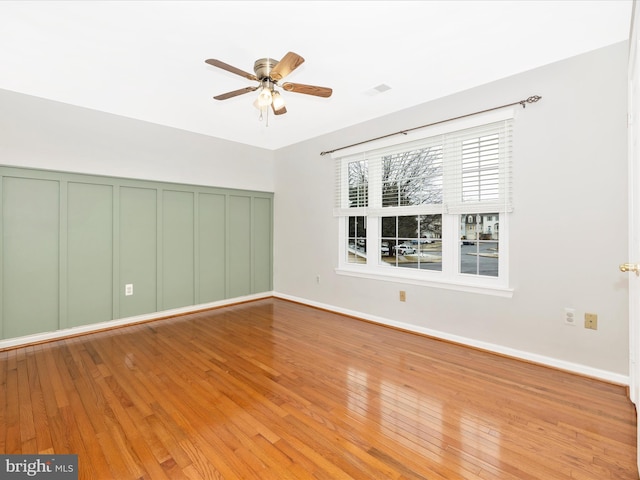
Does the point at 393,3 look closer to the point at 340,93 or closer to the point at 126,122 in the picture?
the point at 340,93

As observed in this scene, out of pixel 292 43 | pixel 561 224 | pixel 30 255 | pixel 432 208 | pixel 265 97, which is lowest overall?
pixel 30 255

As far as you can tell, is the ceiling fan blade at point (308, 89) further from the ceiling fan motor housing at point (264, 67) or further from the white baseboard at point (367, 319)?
the white baseboard at point (367, 319)

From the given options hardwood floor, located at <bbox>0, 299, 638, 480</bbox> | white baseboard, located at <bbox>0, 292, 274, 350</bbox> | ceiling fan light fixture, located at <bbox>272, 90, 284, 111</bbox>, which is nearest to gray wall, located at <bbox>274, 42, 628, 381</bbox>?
hardwood floor, located at <bbox>0, 299, 638, 480</bbox>

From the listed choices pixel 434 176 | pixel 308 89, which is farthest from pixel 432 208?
pixel 308 89

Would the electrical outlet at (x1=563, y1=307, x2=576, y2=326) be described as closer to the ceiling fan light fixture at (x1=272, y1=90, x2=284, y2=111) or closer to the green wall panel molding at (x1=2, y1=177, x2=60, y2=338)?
A: the ceiling fan light fixture at (x1=272, y1=90, x2=284, y2=111)

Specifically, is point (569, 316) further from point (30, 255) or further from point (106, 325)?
point (30, 255)

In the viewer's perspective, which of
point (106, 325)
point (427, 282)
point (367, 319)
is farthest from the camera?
point (367, 319)

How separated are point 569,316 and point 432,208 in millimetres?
1568

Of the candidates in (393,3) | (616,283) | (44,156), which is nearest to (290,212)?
(44,156)

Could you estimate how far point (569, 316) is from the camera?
2627mm

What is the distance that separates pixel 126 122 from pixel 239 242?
2197mm

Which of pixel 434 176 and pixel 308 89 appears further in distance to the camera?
pixel 434 176

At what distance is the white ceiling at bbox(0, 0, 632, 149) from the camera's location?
2078mm

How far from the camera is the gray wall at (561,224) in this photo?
2436 mm
